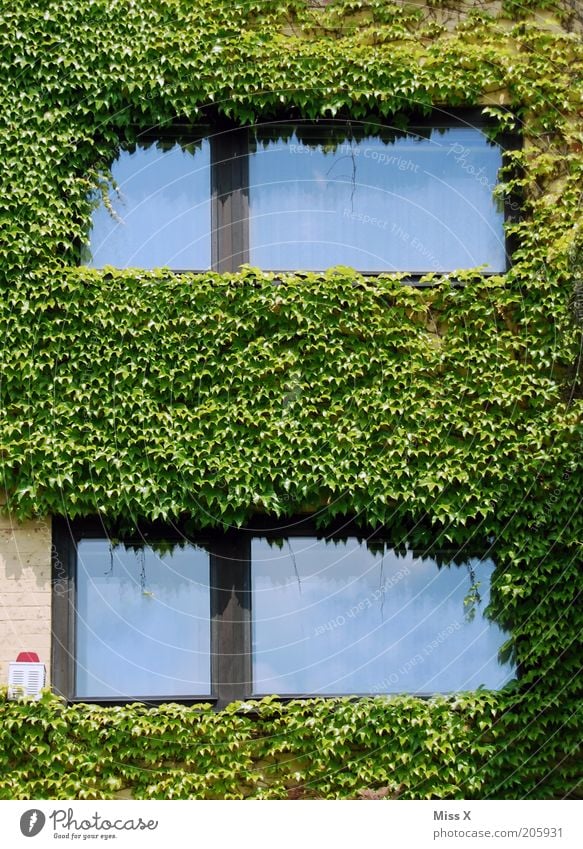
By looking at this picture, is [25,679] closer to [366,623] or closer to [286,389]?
[366,623]

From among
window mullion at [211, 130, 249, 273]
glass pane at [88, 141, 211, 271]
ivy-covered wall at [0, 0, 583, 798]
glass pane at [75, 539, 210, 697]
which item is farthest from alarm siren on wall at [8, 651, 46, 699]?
window mullion at [211, 130, 249, 273]

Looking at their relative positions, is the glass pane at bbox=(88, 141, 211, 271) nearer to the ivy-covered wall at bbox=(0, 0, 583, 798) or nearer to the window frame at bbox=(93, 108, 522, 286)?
the window frame at bbox=(93, 108, 522, 286)

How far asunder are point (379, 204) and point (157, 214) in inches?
80.4

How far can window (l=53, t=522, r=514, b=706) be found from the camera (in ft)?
36.1

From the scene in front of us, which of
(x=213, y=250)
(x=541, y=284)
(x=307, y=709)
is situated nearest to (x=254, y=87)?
(x=213, y=250)

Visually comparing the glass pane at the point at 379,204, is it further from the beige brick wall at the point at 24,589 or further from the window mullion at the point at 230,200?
the beige brick wall at the point at 24,589

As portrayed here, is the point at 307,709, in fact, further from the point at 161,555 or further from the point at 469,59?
the point at 469,59

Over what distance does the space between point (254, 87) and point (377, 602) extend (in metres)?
4.80

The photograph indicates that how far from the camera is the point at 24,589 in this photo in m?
10.9

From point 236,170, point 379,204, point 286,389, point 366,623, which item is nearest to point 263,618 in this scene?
point 366,623

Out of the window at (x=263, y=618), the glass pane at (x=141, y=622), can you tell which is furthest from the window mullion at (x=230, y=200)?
the glass pane at (x=141, y=622)

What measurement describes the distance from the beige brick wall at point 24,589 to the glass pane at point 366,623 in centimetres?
176

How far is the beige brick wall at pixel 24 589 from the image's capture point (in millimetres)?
10812

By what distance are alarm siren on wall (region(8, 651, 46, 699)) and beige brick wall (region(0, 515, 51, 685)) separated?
145mm
